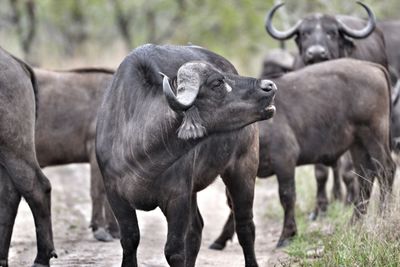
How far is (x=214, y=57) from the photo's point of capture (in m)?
8.23

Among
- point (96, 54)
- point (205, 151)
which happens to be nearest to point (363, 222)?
point (205, 151)

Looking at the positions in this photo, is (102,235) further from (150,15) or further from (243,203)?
(150,15)

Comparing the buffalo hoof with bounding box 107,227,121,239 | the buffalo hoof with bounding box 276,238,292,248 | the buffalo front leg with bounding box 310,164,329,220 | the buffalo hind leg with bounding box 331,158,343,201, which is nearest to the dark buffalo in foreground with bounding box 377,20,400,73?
the buffalo hind leg with bounding box 331,158,343,201

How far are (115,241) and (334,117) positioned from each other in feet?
8.94

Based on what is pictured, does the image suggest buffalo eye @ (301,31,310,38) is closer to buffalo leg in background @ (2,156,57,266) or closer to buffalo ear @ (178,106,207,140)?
buffalo leg in background @ (2,156,57,266)

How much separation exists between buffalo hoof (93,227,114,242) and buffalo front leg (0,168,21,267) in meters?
2.18

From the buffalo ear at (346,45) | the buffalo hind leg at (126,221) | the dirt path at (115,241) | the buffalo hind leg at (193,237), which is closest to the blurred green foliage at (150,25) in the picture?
the dirt path at (115,241)

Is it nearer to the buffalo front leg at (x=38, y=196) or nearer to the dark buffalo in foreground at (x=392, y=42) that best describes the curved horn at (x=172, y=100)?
the buffalo front leg at (x=38, y=196)

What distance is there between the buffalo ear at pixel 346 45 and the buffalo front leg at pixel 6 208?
18.8 ft

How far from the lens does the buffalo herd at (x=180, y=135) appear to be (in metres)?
7.59

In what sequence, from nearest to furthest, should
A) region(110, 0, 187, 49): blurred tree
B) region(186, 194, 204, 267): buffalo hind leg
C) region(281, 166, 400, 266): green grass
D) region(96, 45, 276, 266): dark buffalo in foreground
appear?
region(96, 45, 276, 266): dark buffalo in foreground, region(281, 166, 400, 266): green grass, region(186, 194, 204, 267): buffalo hind leg, region(110, 0, 187, 49): blurred tree

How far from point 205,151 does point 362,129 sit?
3454mm

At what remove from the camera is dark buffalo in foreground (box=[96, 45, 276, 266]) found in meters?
7.54

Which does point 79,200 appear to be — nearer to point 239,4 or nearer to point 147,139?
point 147,139
